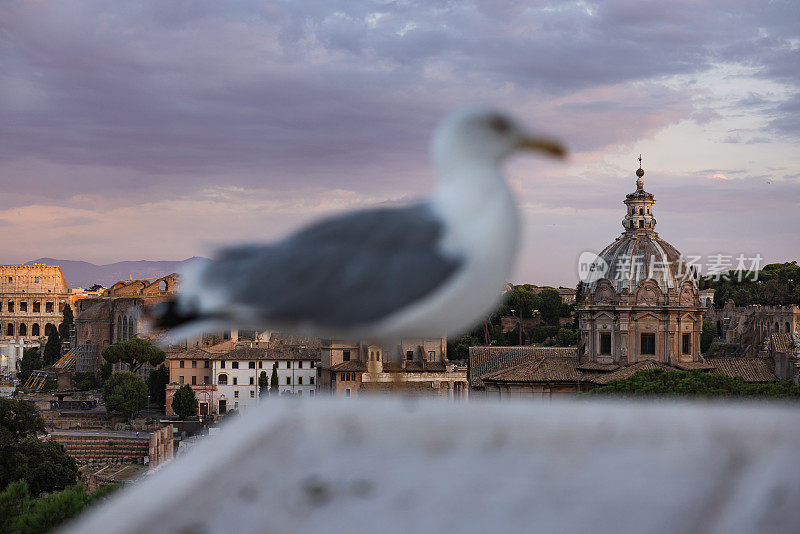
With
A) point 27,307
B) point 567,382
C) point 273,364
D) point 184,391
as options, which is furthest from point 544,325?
point 27,307

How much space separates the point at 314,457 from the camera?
3.80 meters

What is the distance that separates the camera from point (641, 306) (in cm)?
4566

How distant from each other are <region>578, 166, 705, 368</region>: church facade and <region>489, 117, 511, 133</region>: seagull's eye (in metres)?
41.7

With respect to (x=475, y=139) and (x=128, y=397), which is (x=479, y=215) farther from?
(x=128, y=397)

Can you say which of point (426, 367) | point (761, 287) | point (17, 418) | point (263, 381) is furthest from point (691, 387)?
point (761, 287)

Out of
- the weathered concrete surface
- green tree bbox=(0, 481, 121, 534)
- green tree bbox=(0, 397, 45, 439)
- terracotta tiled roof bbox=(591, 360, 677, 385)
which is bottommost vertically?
green tree bbox=(0, 397, 45, 439)

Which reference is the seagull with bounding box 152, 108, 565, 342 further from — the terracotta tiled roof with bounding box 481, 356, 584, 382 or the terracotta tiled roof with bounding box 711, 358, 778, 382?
the terracotta tiled roof with bounding box 711, 358, 778, 382

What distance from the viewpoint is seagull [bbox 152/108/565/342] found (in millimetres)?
5094

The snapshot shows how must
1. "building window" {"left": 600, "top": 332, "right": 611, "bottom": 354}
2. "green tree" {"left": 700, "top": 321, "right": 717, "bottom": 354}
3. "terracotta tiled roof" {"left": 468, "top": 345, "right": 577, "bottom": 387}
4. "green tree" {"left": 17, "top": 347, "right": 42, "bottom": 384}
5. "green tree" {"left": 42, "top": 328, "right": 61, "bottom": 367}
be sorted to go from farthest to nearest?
"green tree" {"left": 42, "top": 328, "right": 61, "bottom": 367} → "green tree" {"left": 17, "top": 347, "right": 42, "bottom": 384} → "green tree" {"left": 700, "top": 321, "right": 717, "bottom": 354} → "terracotta tiled roof" {"left": 468, "top": 345, "right": 577, "bottom": 387} → "building window" {"left": 600, "top": 332, "right": 611, "bottom": 354}

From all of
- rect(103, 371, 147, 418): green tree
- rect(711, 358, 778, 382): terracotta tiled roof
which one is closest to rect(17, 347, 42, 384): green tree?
rect(103, 371, 147, 418): green tree

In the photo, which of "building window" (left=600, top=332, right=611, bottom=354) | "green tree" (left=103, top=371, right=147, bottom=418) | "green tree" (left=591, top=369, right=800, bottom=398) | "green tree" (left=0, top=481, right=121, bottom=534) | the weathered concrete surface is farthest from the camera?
"green tree" (left=103, top=371, right=147, bottom=418)

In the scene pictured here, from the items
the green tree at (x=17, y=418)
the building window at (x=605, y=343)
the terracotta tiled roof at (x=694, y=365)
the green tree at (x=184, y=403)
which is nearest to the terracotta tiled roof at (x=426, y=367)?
the building window at (x=605, y=343)

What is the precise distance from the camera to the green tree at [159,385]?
7412 centimetres

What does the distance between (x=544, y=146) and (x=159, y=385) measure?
7252 cm
